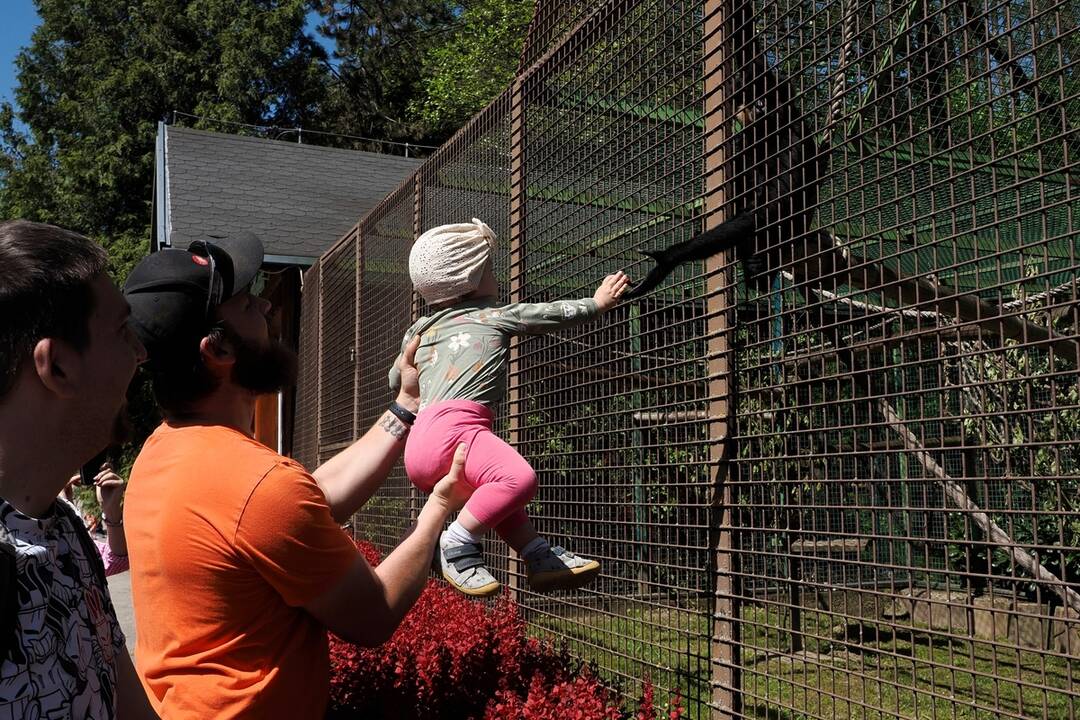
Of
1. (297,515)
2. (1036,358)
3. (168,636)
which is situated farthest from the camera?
(1036,358)

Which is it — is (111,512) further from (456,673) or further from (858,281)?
(858,281)

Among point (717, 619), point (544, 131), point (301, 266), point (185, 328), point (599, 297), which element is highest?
point (301, 266)

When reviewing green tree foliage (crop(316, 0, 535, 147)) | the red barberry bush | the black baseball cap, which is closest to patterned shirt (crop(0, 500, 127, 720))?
the black baseball cap

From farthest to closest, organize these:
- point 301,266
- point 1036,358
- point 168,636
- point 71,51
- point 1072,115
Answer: point 71,51, point 301,266, point 1036,358, point 1072,115, point 168,636

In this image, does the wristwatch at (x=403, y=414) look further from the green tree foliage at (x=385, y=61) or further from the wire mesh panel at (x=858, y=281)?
the green tree foliage at (x=385, y=61)

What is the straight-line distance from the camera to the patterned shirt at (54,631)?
1.53m

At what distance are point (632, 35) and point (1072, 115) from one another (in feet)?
6.20

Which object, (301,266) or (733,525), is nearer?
(733,525)

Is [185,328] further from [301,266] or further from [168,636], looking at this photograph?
[301,266]

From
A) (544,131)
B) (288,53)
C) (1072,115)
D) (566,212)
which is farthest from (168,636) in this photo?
(288,53)

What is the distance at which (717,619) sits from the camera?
3.51 m

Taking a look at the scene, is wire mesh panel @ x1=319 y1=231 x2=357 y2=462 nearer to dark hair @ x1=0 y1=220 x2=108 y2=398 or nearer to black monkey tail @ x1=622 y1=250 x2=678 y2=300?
black monkey tail @ x1=622 y1=250 x2=678 y2=300

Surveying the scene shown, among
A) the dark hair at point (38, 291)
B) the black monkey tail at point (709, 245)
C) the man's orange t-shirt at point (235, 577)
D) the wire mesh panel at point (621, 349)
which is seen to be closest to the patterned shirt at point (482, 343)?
the black monkey tail at point (709, 245)

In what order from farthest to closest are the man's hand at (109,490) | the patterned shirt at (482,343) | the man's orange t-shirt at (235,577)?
the man's hand at (109,490), the patterned shirt at (482,343), the man's orange t-shirt at (235,577)
